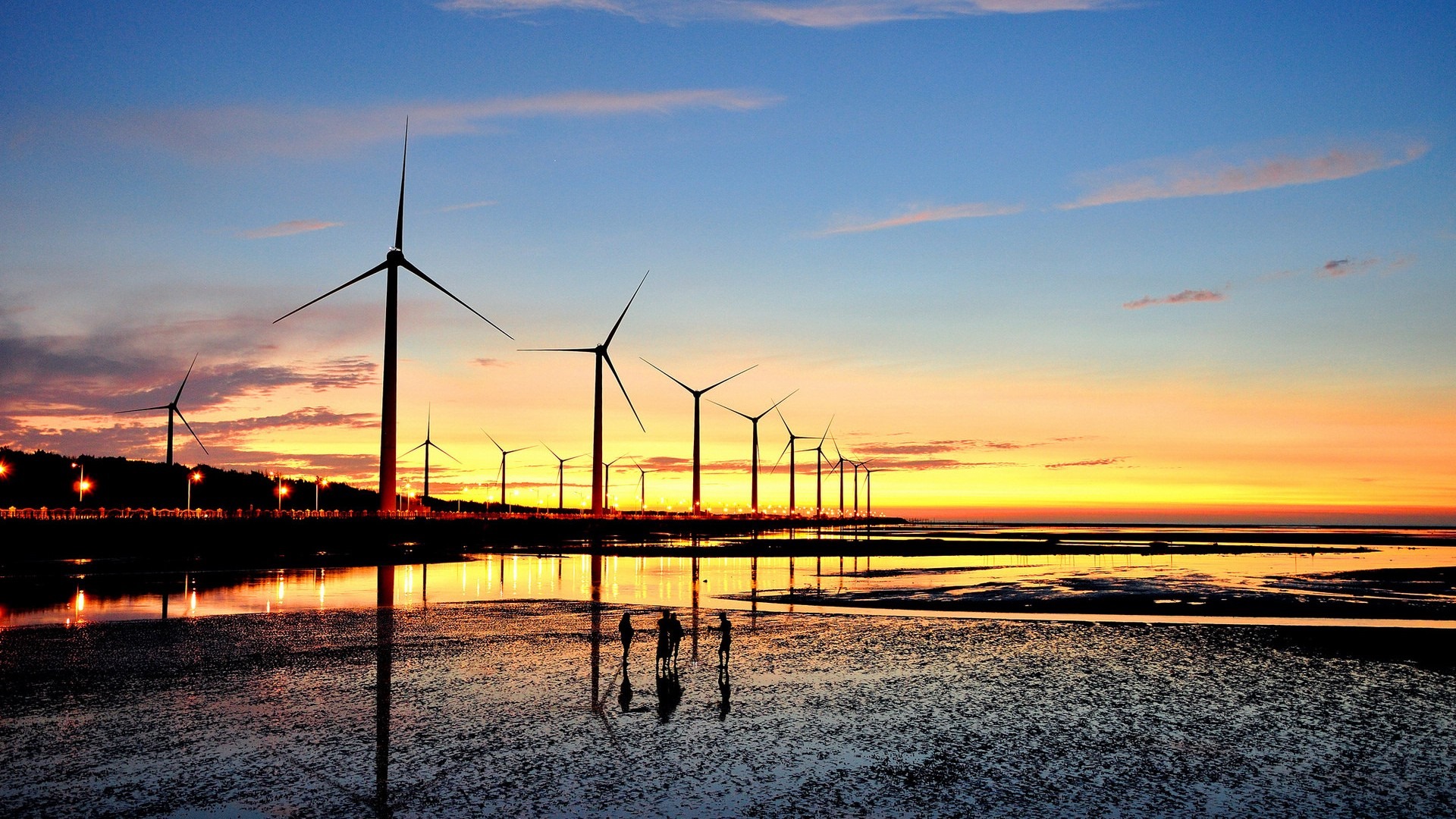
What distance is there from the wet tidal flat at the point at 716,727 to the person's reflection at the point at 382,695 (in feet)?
0.31

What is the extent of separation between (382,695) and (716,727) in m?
7.60

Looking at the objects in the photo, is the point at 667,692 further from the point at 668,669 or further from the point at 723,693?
the point at 668,669

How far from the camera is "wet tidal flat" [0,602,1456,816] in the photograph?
14.6m

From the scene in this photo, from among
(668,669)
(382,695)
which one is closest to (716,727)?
(668,669)

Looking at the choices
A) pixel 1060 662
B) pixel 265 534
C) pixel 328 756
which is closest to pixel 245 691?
pixel 328 756

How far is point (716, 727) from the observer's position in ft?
61.3

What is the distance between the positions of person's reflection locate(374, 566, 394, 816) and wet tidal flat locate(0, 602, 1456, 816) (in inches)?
3.7

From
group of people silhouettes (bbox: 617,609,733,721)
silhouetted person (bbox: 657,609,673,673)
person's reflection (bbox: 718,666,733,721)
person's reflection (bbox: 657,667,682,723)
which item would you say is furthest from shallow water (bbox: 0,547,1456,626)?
person's reflection (bbox: 657,667,682,723)

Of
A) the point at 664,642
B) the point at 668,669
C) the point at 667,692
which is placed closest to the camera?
the point at 667,692

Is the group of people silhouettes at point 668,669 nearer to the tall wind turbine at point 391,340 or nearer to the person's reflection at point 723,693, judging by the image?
the person's reflection at point 723,693

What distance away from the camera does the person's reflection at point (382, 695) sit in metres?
14.6

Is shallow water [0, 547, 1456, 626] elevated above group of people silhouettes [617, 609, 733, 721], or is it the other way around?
group of people silhouettes [617, 609, 733, 721]

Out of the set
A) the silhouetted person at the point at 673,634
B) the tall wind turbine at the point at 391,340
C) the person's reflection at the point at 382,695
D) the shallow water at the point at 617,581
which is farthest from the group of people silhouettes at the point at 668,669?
the tall wind turbine at the point at 391,340

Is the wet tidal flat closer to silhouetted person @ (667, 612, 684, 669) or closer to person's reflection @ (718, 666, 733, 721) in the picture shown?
person's reflection @ (718, 666, 733, 721)
